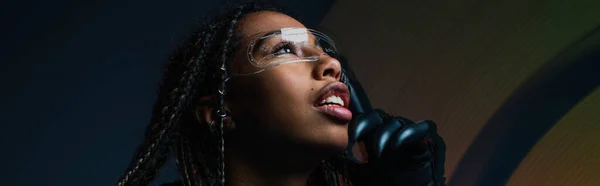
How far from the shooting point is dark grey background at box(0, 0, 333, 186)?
1546 mm

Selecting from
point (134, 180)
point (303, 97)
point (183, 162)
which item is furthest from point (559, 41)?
point (134, 180)

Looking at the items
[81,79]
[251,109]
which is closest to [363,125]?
[251,109]

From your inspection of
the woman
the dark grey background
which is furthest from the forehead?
the dark grey background

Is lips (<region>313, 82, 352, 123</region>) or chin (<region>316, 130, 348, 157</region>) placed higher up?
lips (<region>313, 82, 352, 123</region>)

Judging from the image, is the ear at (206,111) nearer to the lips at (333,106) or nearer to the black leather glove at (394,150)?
the lips at (333,106)

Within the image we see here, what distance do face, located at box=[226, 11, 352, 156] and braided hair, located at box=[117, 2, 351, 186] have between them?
0.06 m

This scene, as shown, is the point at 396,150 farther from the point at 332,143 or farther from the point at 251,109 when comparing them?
the point at 251,109

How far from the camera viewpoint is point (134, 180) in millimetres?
1335

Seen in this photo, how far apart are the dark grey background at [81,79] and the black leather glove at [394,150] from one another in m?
0.43

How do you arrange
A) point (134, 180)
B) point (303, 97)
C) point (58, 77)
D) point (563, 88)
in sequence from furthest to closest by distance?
point (58, 77) → point (563, 88) → point (134, 180) → point (303, 97)

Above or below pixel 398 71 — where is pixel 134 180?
below

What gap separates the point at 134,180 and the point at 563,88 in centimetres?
110

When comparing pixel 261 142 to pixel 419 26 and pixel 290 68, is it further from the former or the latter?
pixel 419 26

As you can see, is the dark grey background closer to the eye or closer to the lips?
the eye
